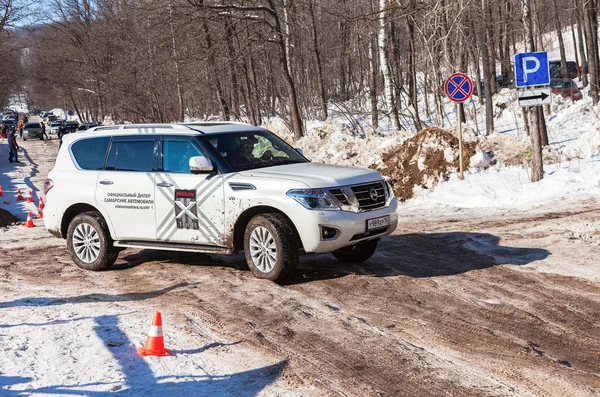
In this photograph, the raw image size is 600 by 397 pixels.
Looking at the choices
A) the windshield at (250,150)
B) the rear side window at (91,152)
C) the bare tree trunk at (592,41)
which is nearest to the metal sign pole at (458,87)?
the windshield at (250,150)

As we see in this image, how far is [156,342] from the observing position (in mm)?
6281

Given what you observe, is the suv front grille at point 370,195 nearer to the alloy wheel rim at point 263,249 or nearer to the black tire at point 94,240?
the alloy wheel rim at point 263,249

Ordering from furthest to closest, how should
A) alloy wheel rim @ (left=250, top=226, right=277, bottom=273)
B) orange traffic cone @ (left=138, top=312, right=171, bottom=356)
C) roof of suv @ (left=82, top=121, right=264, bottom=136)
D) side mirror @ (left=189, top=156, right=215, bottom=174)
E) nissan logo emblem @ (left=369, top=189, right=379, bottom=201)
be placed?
roof of suv @ (left=82, top=121, right=264, bottom=136) < side mirror @ (left=189, top=156, right=215, bottom=174) < nissan logo emblem @ (left=369, top=189, right=379, bottom=201) < alloy wheel rim @ (left=250, top=226, right=277, bottom=273) < orange traffic cone @ (left=138, top=312, right=171, bottom=356)

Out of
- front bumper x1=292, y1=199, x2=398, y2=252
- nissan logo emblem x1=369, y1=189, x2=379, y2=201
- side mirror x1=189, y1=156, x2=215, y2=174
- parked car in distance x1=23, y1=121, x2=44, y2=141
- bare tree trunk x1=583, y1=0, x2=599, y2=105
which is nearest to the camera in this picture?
front bumper x1=292, y1=199, x2=398, y2=252

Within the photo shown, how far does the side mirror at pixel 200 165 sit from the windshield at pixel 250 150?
0.87 feet

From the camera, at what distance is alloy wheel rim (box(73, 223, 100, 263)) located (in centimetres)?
1037

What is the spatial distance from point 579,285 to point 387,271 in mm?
2280

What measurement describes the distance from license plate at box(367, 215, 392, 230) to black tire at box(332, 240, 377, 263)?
2.43ft

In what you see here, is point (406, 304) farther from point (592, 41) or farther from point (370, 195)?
point (592, 41)

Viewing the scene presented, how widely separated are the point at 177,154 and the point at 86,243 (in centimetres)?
194

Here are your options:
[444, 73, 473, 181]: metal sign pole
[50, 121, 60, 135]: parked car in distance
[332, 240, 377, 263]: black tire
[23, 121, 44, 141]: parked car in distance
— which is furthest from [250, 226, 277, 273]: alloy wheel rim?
[50, 121, 60, 135]: parked car in distance

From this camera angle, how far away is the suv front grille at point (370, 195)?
890cm

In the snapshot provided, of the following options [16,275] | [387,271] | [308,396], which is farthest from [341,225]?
[16,275]

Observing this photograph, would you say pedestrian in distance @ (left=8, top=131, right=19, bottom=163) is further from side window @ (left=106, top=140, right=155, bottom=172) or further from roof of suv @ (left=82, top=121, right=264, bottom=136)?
side window @ (left=106, top=140, right=155, bottom=172)
